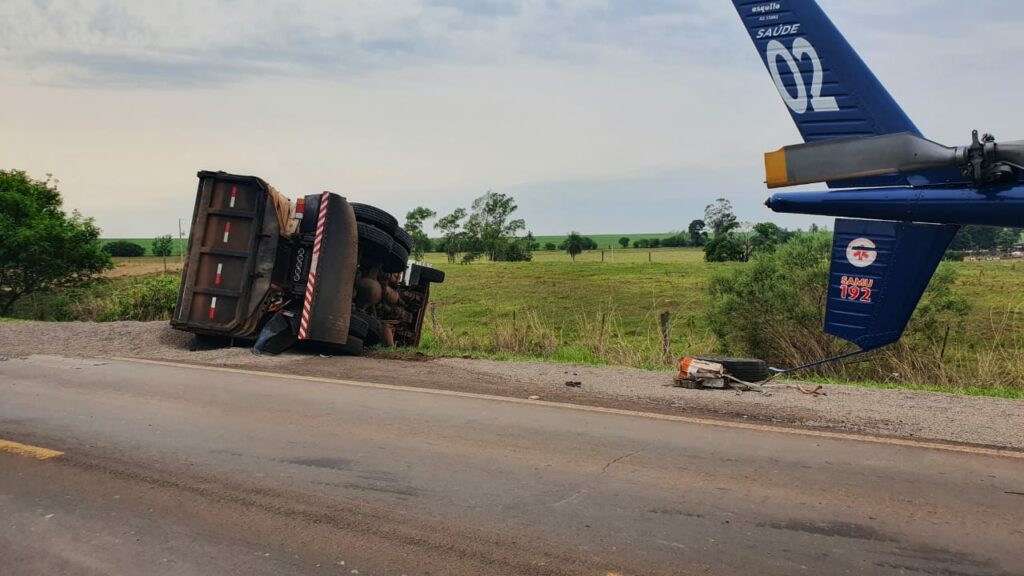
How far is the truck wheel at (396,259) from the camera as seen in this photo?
14.0m

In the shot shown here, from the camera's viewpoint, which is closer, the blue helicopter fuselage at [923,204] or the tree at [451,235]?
the blue helicopter fuselage at [923,204]

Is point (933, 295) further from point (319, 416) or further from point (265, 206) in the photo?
point (319, 416)

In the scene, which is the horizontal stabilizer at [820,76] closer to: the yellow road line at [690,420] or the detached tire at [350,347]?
the yellow road line at [690,420]

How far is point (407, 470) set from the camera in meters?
5.68

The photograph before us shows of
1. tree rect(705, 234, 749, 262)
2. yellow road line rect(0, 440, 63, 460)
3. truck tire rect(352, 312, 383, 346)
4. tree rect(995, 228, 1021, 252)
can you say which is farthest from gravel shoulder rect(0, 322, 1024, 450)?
tree rect(995, 228, 1021, 252)

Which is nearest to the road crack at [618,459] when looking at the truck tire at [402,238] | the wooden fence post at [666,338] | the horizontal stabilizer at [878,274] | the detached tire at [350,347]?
the horizontal stabilizer at [878,274]

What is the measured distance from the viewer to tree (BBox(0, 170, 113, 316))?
25.1 meters

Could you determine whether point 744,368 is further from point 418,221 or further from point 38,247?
point 418,221

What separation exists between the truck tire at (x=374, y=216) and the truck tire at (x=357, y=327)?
1.61m

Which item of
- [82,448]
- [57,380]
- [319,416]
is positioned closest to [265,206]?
[57,380]

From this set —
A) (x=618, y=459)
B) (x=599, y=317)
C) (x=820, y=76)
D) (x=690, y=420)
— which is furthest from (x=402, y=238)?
(x=618, y=459)

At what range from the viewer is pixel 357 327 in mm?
12586

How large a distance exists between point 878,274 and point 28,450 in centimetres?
721

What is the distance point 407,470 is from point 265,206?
758 cm
